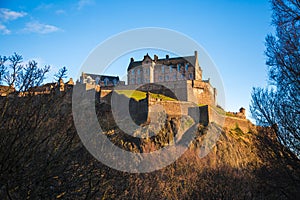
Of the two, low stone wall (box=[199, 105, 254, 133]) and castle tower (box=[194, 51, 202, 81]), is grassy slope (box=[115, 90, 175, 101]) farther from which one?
castle tower (box=[194, 51, 202, 81])

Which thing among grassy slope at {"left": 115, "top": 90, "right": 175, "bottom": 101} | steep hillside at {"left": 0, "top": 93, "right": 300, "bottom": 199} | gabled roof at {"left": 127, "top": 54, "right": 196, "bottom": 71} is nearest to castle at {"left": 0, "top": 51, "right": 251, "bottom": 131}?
gabled roof at {"left": 127, "top": 54, "right": 196, "bottom": 71}

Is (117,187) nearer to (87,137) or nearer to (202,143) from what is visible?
(87,137)

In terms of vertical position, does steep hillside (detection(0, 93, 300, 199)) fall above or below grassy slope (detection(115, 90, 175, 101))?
below

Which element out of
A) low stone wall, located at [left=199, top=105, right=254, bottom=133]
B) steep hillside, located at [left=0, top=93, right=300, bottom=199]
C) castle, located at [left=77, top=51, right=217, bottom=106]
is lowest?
steep hillside, located at [left=0, top=93, right=300, bottom=199]

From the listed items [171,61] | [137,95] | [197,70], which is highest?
[171,61]

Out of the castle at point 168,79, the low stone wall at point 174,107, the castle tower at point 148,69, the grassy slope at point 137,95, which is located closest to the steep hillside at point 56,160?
the low stone wall at point 174,107

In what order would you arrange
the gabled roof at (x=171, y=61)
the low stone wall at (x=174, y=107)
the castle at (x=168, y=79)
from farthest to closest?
1. the gabled roof at (x=171, y=61)
2. the castle at (x=168, y=79)
3. the low stone wall at (x=174, y=107)

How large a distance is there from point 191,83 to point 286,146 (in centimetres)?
4708

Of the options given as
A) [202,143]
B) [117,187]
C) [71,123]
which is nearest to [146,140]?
[202,143]

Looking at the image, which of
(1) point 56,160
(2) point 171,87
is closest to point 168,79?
(2) point 171,87

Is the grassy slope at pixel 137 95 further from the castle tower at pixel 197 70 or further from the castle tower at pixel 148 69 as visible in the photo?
the castle tower at pixel 197 70

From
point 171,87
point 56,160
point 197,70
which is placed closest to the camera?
point 56,160

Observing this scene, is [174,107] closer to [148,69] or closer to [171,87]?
[171,87]

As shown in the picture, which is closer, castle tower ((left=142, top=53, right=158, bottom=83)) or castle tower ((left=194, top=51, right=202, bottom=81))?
castle tower ((left=142, top=53, right=158, bottom=83))
